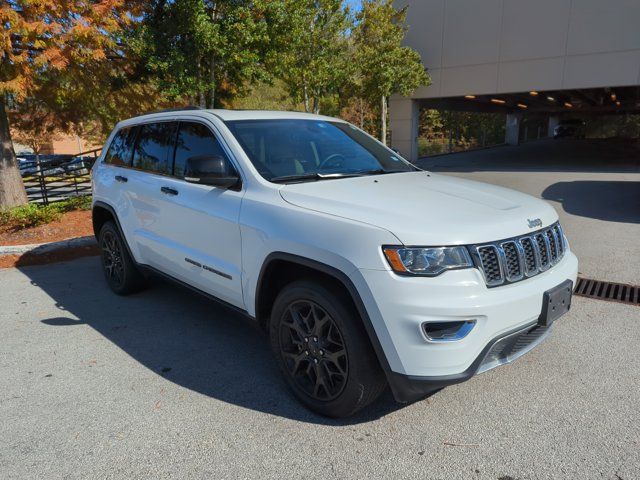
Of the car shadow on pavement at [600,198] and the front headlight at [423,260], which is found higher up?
the front headlight at [423,260]

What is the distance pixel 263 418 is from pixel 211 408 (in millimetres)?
365

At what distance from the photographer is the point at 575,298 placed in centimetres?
471

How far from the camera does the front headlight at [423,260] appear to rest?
2.34 m

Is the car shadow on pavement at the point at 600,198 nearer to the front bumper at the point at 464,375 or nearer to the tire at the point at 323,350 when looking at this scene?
the front bumper at the point at 464,375

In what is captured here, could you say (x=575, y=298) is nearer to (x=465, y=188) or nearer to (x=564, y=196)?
(x=465, y=188)

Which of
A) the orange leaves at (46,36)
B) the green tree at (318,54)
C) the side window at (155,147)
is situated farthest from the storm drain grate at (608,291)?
the green tree at (318,54)

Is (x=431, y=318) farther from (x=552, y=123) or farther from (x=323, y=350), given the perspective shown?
(x=552, y=123)

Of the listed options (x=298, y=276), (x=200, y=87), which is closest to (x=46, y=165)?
(x=200, y=87)

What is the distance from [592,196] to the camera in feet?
32.8

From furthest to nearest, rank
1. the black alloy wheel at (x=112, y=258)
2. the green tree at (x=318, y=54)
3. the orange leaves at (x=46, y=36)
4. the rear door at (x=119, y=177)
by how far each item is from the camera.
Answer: the green tree at (x=318, y=54), the orange leaves at (x=46, y=36), the black alloy wheel at (x=112, y=258), the rear door at (x=119, y=177)

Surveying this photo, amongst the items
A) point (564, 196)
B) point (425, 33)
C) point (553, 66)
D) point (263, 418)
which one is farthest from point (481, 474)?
point (425, 33)

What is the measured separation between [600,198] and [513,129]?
25.2 m

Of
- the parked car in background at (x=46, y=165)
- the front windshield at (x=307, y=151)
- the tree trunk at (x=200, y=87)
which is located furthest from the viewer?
the parked car in background at (x=46, y=165)

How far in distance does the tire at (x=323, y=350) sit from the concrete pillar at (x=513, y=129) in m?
33.0
